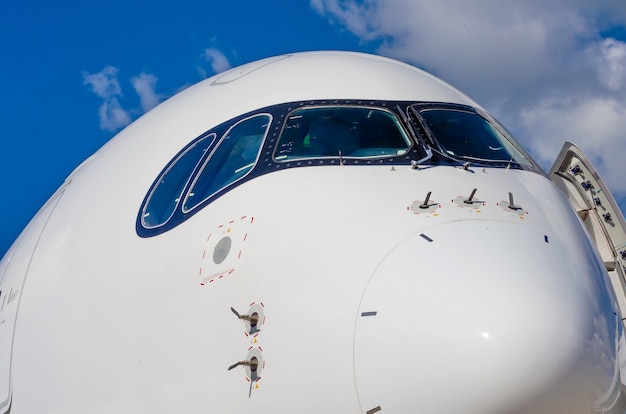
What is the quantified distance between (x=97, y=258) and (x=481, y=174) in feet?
11.0

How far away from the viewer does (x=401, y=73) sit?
807cm

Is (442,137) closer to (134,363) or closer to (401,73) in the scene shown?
(401,73)

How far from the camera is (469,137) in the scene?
7.19 metres

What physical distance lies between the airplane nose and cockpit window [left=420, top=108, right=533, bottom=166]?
1.72 metres

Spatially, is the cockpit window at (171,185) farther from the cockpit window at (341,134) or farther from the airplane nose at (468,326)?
the airplane nose at (468,326)

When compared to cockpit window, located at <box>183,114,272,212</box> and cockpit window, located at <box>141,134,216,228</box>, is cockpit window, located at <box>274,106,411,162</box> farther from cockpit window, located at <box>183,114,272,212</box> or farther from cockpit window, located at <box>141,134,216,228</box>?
cockpit window, located at <box>141,134,216,228</box>

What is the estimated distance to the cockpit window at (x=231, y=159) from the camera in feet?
21.6

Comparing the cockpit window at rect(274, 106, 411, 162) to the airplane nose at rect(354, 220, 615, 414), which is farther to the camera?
the cockpit window at rect(274, 106, 411, 162)

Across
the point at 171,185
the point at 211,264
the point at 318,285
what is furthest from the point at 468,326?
the point at 171,185

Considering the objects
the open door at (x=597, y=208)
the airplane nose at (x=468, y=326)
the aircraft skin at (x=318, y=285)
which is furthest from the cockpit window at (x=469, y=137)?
the open door at (x=597, y=208)

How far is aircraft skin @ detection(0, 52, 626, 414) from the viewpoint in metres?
4.73

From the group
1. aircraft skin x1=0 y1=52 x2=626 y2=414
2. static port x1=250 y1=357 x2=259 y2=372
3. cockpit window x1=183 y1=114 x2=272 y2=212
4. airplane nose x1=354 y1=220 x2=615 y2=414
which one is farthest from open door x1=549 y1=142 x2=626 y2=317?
static port x1=250 y1=357 x2=259 y2=372

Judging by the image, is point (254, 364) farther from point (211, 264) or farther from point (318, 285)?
point (211, 264)

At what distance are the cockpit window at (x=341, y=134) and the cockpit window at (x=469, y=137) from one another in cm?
36
